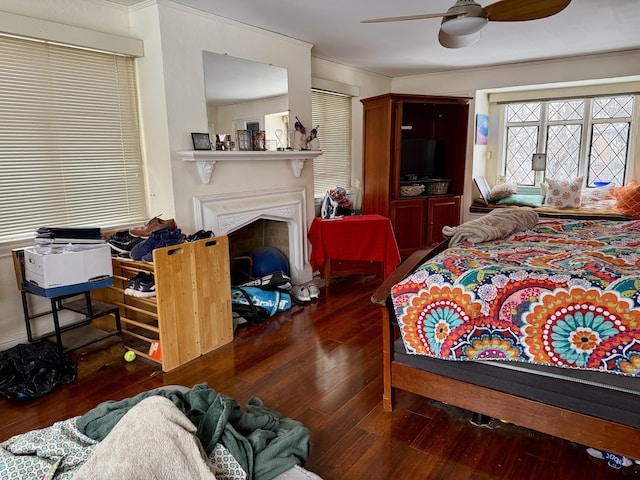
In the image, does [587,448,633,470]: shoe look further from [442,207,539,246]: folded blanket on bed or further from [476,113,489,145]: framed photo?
[476,113,489,145]: framed photo

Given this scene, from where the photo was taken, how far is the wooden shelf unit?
101 inches

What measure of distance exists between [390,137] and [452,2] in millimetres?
1671

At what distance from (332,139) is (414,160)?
3.82 ft

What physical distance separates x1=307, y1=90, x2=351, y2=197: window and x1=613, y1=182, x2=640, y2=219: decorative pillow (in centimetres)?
307

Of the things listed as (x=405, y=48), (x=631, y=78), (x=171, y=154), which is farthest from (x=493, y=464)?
(x=631, y=78)

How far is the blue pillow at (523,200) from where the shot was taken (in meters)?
5.34

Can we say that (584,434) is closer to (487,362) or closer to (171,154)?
(487,362)

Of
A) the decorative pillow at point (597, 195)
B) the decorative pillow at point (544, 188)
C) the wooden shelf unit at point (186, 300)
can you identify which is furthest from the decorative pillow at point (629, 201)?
the wooden shelf unit at point (186, 300)

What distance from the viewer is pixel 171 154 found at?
10.0 ft

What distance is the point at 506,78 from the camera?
17.0 ft

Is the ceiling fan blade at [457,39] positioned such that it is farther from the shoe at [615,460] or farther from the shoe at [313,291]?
the shoe at [313,291]

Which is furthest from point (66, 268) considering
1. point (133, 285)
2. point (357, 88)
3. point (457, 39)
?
point (357, 88)

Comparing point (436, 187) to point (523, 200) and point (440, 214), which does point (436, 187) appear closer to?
point (440, 214)

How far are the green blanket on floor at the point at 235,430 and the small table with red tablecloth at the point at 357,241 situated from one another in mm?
2711
